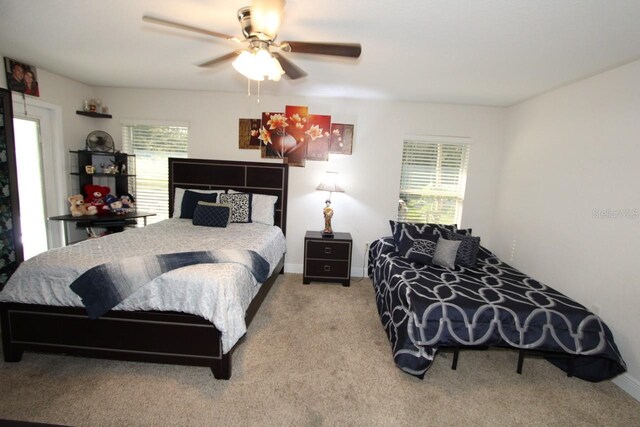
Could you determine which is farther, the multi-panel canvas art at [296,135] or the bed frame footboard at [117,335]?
the multi-panel canvas art at [296,135]

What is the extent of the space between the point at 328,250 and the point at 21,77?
12.1 ft

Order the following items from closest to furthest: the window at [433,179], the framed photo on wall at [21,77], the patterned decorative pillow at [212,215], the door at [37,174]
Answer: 1. the framed photo on wall at [21,77]
2. the door at [37,174]
3. the patterned decorative pillow at [212,215]
4. the window at [433,179]

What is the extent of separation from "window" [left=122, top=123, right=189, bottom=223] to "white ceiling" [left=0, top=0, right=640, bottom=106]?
0.81 metres

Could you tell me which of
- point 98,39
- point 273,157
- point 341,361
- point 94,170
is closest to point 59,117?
point 94,170

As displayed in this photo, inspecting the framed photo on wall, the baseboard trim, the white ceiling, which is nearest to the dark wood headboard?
the white ceiling

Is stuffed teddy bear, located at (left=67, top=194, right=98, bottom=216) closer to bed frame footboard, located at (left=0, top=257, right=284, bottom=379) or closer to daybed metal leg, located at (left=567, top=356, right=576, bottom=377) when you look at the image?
bed frame footboard, located at (left=0, top=257, right=284, bottom=379)

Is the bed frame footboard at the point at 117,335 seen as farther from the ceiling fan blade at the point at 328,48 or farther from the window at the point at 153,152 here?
the window at the point at 153,152

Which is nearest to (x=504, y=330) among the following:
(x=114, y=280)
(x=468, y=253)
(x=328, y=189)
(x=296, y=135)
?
(x=468, y=253)

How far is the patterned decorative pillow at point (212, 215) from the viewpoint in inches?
136

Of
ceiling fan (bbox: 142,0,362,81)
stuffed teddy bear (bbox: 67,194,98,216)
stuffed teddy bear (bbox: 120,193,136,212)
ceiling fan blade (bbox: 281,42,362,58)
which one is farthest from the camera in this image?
stuffed teddy bear (bbox: 120,193,136,212)

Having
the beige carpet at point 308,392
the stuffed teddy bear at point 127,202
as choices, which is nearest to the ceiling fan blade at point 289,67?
the beige carpet at point 308,392

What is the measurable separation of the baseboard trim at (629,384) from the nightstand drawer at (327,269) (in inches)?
97.6

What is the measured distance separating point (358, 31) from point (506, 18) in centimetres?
88

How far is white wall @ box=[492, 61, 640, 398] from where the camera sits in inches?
88.0
